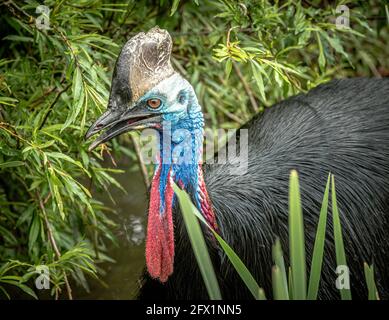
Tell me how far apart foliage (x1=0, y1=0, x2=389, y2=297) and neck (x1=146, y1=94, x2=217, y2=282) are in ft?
1.15

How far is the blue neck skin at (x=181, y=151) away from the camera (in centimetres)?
202

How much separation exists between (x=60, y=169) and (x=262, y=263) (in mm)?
739

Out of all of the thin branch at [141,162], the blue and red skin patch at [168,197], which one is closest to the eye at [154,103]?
the blue and red skin patch at [168,197]

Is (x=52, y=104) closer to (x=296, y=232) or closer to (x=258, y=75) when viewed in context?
(x=258, y=75)

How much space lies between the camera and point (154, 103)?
200 cm

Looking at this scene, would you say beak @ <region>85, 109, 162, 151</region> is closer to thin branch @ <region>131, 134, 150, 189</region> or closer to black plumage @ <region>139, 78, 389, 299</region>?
black plumage @ <region>139, 78, 389, 299</region>

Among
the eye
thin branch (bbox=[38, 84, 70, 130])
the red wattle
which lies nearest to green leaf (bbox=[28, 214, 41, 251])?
thin branch (bbox=[38, 84, 70, 130])

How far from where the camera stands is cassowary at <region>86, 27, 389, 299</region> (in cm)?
201

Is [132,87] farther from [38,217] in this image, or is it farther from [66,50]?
[38,217]

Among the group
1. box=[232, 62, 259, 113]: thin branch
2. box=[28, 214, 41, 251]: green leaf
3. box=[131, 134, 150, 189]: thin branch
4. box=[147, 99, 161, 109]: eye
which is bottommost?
box=[28, 214, 41, 251]: green leaf

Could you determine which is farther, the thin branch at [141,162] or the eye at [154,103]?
the thin branch at [141,162]

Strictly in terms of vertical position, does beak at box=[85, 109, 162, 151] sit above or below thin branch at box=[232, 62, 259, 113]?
below

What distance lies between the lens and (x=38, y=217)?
8.96ft

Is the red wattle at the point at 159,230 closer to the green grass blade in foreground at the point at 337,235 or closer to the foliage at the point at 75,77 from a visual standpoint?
the foliage at the point at 75,77
